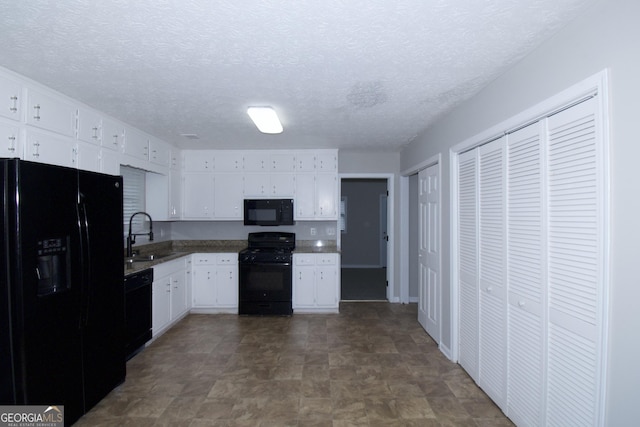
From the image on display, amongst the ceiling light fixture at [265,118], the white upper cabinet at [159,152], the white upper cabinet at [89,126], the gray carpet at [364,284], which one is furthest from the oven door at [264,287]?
the white upper cabinet at [89,126]

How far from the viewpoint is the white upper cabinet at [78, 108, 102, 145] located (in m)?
2.86

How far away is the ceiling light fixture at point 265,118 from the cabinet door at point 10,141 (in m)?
1.66

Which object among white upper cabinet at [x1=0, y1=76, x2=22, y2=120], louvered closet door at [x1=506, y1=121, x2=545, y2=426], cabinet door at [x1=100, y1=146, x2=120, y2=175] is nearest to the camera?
louvered closet door at [x1=506, y1=121, x2=545, y2=426]

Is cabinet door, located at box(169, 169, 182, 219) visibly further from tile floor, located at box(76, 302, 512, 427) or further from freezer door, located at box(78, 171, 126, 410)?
freezer door, located at box(78, 171, 126, 410)

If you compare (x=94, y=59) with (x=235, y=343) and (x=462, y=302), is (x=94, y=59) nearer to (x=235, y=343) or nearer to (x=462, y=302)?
(x=235, y=343)

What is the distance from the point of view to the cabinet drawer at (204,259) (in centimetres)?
465

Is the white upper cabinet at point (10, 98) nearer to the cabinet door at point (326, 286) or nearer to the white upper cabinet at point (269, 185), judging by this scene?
the white upper cabinet at point (269, 185)

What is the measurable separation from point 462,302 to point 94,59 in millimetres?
3485

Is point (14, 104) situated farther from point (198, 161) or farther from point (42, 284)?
point (198, 161)

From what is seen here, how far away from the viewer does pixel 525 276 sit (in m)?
2.07

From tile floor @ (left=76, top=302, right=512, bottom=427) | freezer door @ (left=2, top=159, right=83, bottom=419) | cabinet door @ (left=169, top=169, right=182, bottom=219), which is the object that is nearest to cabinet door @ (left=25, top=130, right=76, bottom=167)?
freezer door @ (left=2, top=159, right=83, bottom=419)

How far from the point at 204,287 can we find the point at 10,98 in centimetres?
312

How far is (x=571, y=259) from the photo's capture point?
1671 millimetres

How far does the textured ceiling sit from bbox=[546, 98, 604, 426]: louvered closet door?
623mm
